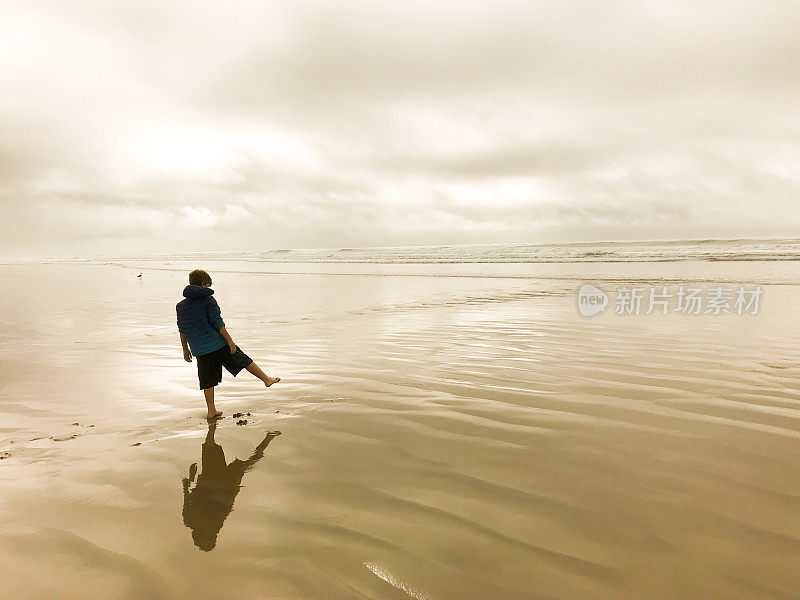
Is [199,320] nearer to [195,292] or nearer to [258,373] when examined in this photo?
[195,292]

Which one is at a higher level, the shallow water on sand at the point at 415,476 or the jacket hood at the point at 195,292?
the jacket hood at the point at 195,292

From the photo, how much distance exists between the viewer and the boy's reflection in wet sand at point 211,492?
3.29 meters

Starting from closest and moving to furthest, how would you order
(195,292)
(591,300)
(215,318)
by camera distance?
(195,292) < (215,318) < (591,300)

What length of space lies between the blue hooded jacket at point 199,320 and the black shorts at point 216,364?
0.28 feet

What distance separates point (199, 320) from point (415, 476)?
3.64 m

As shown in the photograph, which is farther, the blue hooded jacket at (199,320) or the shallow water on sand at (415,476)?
the blue hooded jacket at (199,320)

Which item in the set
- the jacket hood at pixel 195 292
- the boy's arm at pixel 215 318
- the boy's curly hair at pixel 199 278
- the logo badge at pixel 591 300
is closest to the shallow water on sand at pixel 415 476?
the boy's arm at pixel 215 318

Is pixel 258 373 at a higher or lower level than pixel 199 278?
lower

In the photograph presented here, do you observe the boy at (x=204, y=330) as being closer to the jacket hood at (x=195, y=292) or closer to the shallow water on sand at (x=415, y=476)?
the jacket hood at (x=195, y=292)

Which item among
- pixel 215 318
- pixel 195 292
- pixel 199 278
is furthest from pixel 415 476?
pixel 199 278

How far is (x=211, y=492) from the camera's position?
3816 millimetres

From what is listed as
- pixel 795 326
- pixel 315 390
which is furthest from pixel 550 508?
pixel 795 326

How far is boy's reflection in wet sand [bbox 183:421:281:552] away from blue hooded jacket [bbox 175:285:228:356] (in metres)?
1.52

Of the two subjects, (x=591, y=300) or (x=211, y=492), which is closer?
(x=211, y=492)
